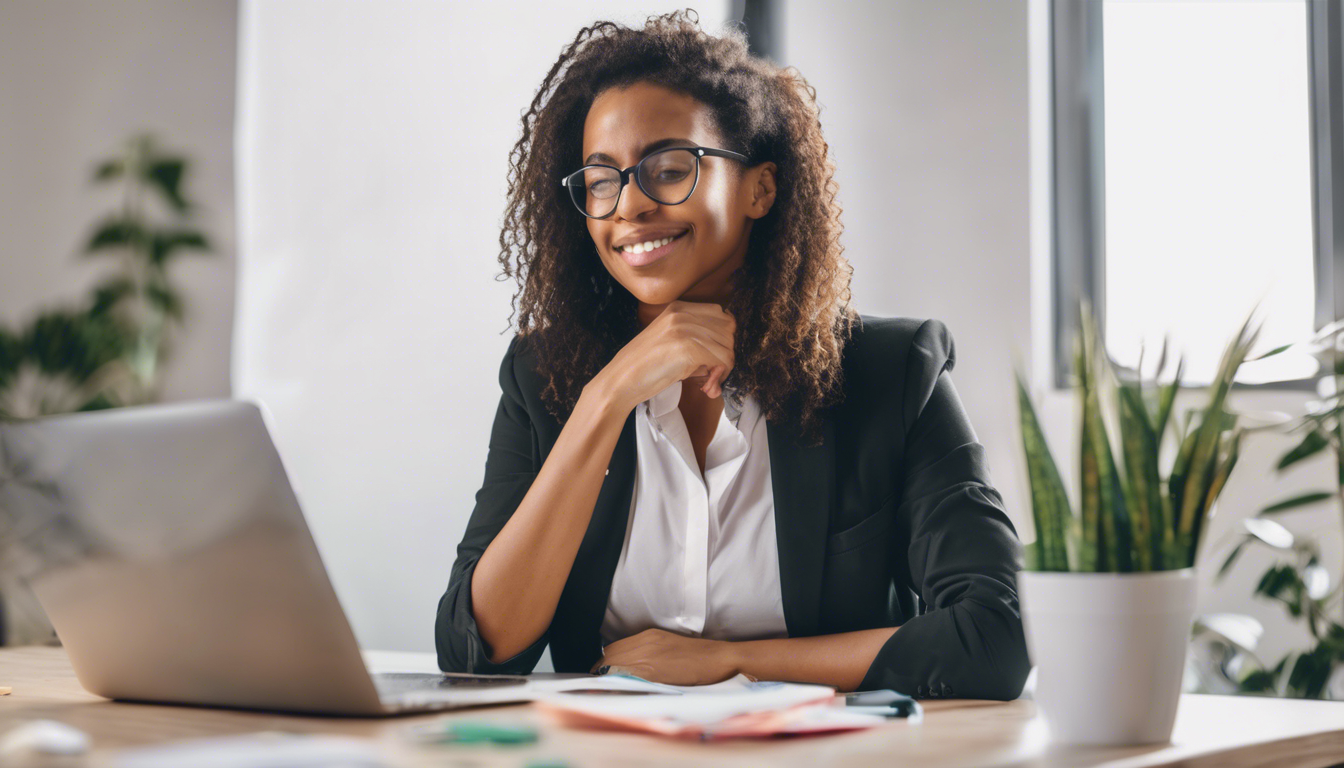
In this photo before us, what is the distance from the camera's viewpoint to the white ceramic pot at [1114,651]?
0.75 m

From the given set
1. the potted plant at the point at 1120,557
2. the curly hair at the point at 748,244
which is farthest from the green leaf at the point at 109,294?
the potted plant at the point at 1120,557

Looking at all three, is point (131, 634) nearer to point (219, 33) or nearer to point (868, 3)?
point (868, 3)

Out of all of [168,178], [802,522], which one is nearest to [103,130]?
[168,178]

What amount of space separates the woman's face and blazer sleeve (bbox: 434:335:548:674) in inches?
10.4

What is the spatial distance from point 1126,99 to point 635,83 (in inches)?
77.7

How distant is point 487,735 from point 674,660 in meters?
0.56

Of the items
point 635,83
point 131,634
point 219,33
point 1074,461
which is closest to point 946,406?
point 635,83

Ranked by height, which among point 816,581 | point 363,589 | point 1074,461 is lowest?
point 363,589

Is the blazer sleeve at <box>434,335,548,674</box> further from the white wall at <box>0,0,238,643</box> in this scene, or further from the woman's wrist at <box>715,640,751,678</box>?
the white wall at <box>0,0,238,643</box>

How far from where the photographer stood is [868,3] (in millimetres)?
3090

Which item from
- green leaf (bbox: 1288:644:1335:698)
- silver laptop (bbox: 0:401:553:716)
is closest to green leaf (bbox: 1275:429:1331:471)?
green leaf (bbox: 1288:644:1335:698)

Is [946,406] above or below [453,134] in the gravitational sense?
below

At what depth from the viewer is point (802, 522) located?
1457mm

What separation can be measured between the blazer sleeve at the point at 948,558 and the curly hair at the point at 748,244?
0.43 ft
